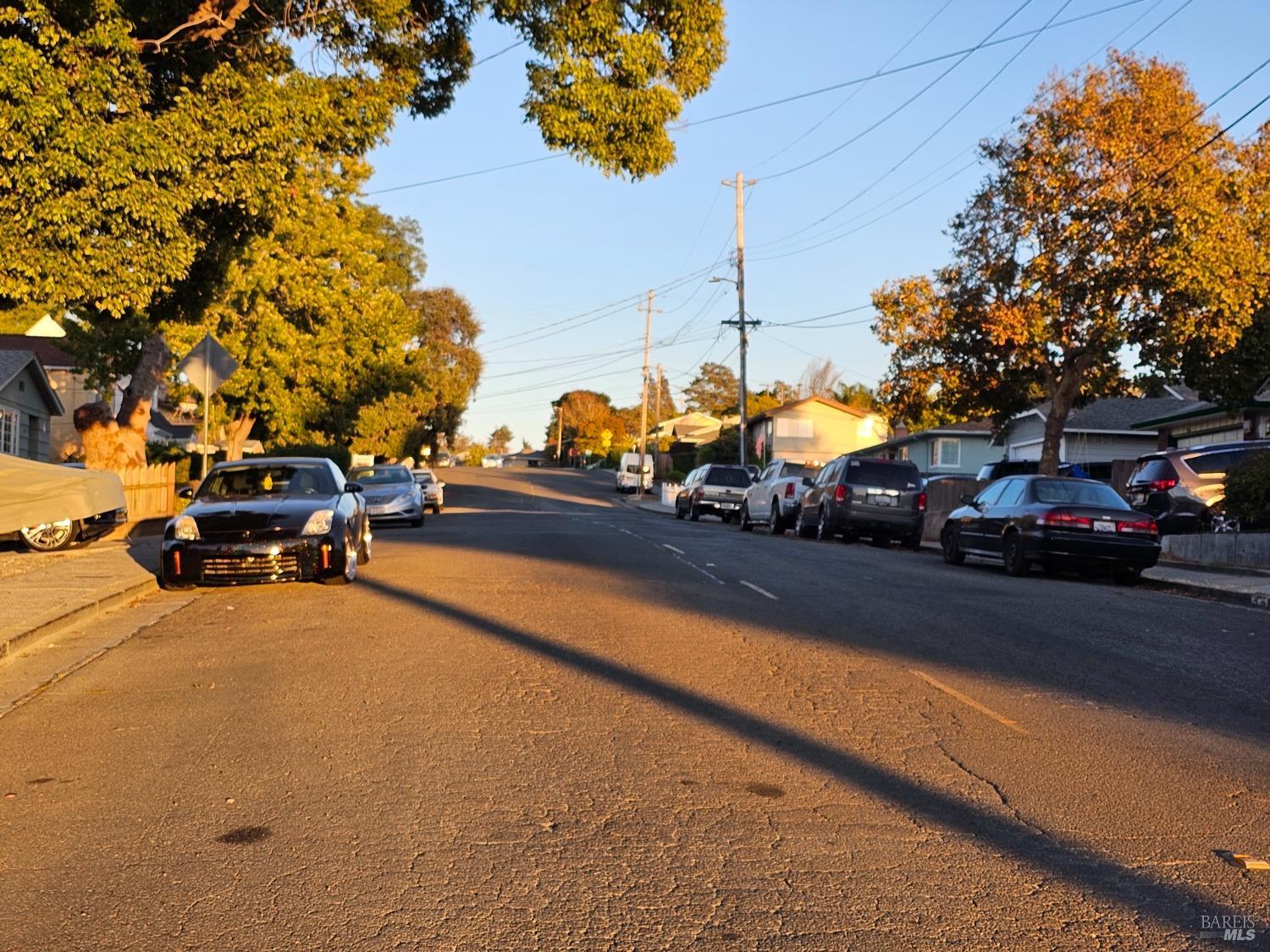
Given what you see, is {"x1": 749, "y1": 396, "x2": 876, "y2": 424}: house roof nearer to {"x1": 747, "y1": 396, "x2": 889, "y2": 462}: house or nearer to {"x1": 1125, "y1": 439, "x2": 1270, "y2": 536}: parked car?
{"x1": 747, "y1": 396, "x2": 889, "y2": 462}: house

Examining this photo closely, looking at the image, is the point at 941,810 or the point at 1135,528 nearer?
the point at 941,810

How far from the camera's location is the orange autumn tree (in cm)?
2408

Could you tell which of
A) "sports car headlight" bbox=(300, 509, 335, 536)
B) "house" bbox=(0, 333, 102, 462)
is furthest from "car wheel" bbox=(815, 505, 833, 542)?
"house" bbox=(0, 333, 102, 462)

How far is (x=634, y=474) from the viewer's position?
6888 centimetres

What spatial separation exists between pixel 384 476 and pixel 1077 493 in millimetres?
17779

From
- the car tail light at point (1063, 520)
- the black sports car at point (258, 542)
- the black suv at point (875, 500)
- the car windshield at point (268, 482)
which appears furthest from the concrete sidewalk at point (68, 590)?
the black suv at point (875, 500)

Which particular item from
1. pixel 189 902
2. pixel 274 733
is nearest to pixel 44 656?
pixel 274 733

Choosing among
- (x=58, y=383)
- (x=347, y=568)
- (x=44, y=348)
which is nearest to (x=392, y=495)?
(x=347, y=568)

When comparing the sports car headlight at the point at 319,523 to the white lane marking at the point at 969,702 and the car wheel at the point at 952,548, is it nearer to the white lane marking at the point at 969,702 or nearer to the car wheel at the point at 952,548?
the white lane marking at the point at 969,702

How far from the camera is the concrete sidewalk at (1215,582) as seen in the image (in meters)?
14.4

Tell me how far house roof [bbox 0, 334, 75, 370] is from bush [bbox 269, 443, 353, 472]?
9.27 meters

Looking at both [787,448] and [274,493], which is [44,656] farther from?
[787,448]

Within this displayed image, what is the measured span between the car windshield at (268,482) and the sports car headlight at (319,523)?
2.77 feet

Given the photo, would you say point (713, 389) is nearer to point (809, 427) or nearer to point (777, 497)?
point (809, 427)
